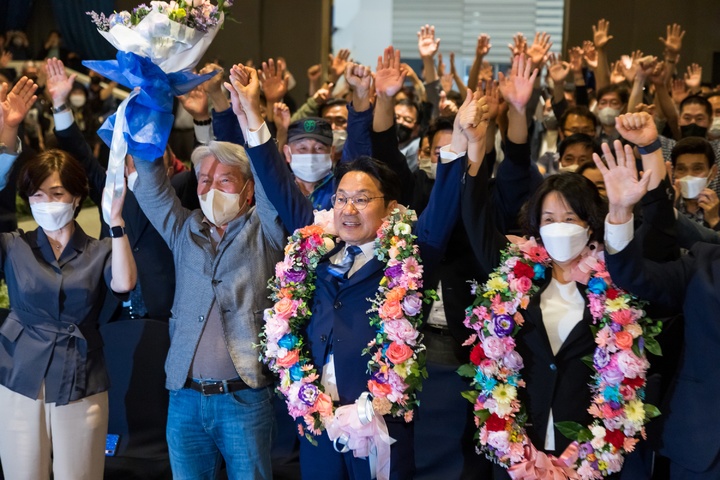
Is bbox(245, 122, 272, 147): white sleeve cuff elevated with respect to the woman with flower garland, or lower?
elevated

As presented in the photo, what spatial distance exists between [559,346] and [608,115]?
3.11 metres

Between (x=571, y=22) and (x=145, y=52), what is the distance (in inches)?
385

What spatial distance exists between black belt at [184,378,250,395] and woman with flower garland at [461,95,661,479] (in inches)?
33.5

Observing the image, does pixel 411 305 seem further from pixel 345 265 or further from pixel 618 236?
pixel 618 236

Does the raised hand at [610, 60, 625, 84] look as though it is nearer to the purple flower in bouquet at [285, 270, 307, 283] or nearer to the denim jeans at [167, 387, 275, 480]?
the purple flower in bouquet at [285, 270, 307, 283]

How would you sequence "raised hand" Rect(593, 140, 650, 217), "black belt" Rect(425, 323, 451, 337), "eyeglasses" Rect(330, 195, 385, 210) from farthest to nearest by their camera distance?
"black belt" Rect(425, 323, 451, 337)
"eyeglasses" Rect(330, 195, 385, 210)
"raised hand" Rect(593, 140, 650, 217)

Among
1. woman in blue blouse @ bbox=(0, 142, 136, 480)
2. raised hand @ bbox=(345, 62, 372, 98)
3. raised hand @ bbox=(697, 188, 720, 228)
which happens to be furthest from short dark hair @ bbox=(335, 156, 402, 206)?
raised hand @ bbox=(697, 188, 720, 228)

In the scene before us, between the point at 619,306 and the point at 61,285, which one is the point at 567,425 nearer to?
the point at 619,306

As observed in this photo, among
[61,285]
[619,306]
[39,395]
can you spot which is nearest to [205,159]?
[61,285]

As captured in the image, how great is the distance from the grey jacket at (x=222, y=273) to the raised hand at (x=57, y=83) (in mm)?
926

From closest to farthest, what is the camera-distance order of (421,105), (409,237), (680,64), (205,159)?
(409,237) < (205,159) < (421,105) < (680,64)

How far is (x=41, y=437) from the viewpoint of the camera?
3412 mm

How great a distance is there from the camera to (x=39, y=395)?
134 inches

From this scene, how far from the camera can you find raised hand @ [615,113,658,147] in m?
3.07
